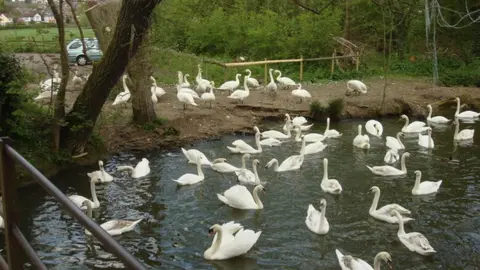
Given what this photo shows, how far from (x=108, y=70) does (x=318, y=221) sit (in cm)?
517

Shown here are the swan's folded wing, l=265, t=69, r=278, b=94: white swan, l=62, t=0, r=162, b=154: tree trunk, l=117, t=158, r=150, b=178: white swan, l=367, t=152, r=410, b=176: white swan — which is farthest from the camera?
l=265, t=69, r=278, b=94: white swan

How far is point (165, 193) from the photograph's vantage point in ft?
33.6

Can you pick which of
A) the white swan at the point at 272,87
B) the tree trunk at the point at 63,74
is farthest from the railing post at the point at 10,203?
the white swan at the point at 272,87

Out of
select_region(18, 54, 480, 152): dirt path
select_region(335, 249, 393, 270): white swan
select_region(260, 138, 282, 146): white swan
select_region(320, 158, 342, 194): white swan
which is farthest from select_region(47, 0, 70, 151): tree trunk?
select_region(335, 249, 393, 270): white swan

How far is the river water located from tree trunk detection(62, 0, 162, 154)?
81 centimetres

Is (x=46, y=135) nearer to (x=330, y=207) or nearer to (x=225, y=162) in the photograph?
(x=225, y=162)

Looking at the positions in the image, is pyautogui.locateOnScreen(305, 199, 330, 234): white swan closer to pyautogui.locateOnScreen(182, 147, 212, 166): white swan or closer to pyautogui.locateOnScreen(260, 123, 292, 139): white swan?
pyautogui.locateOnScreen(182, 147, 212, 166): white swan

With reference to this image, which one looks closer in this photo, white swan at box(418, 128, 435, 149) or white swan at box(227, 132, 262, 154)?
white swan at box(227, 132, 262, 154)

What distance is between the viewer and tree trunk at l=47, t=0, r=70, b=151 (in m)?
10.7

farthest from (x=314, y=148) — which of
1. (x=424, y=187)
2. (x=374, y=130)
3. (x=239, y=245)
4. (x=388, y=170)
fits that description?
(x=239, y=245)

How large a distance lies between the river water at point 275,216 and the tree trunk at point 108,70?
31.8 inches

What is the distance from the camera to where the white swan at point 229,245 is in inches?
289

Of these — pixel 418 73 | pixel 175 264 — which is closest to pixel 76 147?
pixel 175 264

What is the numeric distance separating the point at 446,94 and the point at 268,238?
46.6 ft
